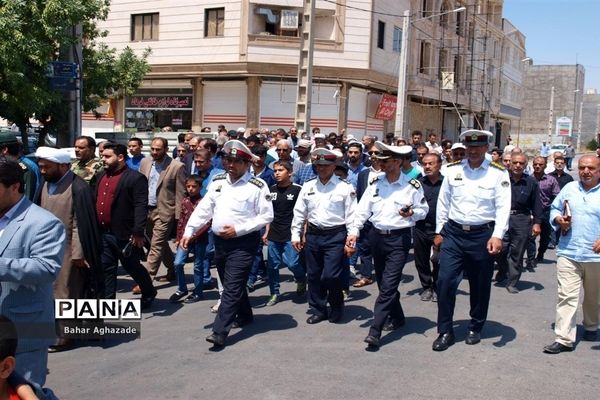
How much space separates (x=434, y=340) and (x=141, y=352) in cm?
278

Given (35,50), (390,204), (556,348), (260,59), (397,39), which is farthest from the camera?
(397,39)

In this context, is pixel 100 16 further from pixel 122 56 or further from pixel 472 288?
pixel 472 288

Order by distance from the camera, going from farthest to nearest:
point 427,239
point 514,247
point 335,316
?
point 514,247 < point 427,239 < point 335,316

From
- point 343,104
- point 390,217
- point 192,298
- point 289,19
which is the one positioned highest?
point 289,19

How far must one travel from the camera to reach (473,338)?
6145 mm

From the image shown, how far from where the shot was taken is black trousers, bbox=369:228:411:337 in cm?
601

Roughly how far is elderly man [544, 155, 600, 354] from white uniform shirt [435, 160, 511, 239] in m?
0.63

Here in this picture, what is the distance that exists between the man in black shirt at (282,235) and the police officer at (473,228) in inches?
89.0

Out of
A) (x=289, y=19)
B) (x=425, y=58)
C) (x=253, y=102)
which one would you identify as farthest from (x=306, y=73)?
(x=425, y=58)

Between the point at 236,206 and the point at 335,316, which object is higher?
the point at 236,206

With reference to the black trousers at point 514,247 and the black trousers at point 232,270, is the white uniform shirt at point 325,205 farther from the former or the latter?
the black trousers at point 514,247

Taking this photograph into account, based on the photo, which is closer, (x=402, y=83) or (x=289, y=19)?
(x=402, y=83)

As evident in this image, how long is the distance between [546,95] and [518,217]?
77.8 metres

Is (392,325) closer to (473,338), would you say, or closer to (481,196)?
(473,338)
